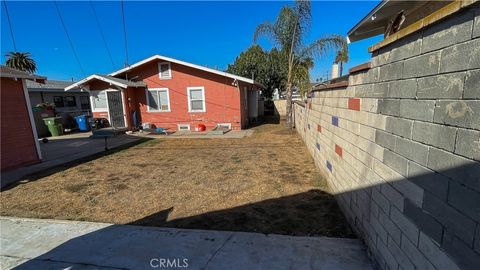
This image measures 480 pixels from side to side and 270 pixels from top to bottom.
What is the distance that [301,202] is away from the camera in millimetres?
4238

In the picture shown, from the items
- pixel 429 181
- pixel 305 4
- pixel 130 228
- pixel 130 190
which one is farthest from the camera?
pixel 305 4

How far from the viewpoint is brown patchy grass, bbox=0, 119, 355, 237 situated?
372cm

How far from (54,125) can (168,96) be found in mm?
6508

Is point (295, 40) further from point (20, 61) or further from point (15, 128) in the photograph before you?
point (20, 61)

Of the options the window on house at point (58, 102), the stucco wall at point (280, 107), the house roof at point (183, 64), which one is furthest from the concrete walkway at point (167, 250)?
the stucco wall at point (280, 107)

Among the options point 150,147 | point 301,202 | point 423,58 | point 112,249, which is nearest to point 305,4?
point 150,147

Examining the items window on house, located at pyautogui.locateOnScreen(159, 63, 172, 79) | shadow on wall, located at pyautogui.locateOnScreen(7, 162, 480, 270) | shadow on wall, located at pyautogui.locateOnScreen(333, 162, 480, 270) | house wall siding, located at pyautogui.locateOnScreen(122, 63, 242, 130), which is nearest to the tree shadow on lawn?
shadow on wall, located at pyautogui.locateOnScreen(7, 162, 480, 270)

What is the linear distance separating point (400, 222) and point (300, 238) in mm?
1298

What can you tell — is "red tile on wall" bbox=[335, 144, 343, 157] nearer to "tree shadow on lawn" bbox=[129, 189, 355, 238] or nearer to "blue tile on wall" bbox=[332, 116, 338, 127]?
"blue tile on wall" bbox=[332, 116, 338, 127]

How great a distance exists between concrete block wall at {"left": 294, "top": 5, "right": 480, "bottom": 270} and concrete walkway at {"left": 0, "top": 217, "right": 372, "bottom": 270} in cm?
54

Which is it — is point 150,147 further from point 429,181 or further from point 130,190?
point 429,181

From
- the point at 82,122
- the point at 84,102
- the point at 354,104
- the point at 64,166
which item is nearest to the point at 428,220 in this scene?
the point at 354,104

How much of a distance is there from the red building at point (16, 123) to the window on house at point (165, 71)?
262 inches

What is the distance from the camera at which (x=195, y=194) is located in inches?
190
